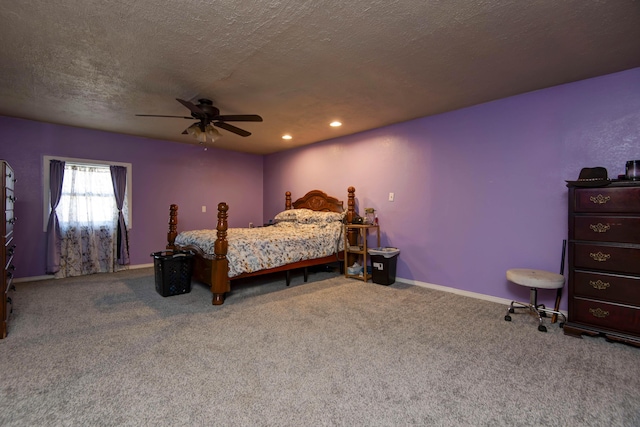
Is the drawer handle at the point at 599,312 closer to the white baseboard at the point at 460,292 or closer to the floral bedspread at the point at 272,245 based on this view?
the white baseboard at the point at 460,292

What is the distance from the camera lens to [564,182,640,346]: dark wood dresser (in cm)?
229

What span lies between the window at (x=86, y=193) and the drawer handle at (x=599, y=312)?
615 centimetres

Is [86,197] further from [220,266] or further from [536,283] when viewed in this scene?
[536,283]

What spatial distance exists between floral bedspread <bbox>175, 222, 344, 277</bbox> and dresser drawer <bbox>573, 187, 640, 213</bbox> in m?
2.93

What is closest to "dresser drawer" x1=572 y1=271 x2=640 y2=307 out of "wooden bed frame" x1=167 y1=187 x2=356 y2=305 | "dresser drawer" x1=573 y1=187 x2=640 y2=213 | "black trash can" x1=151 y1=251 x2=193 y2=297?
"dresser drawer" x1=573 y1=187 x2=640 y2=213

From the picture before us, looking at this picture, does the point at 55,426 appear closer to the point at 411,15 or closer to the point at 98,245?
the point at 411,15

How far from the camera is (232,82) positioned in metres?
2.94

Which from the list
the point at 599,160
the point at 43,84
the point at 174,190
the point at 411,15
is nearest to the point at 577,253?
the point at 599,160

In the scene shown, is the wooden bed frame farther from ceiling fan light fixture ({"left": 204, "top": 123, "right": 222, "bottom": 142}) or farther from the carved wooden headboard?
ceiling fan light fixture ({"left": 204, "top": 123, "right": 222, "bottom": 142})

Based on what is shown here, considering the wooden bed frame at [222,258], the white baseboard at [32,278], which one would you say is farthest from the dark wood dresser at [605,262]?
the white baseboard at [32,278]

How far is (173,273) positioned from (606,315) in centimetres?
429

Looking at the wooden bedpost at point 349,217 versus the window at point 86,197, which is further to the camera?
the wooden bedpost at point 349,217

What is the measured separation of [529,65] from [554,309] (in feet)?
7.60

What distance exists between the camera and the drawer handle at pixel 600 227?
239 cm
